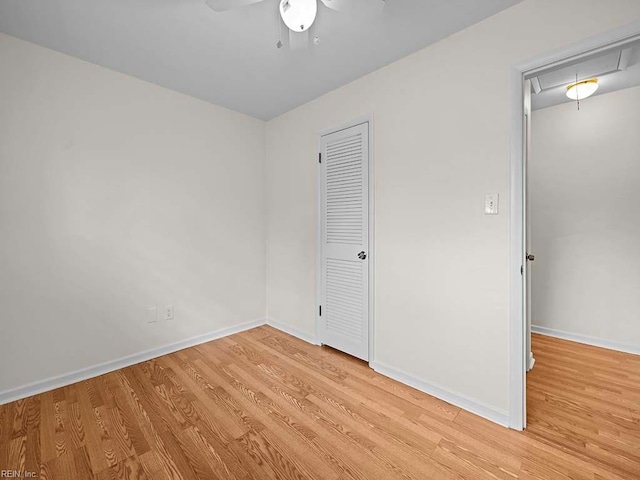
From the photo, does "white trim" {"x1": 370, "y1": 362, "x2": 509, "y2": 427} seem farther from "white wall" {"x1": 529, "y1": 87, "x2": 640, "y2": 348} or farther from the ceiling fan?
the ceiling fan

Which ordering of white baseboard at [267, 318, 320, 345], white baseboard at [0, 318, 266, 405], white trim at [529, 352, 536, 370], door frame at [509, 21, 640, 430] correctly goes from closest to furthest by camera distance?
1. door frame at [509, 21, 640, 430]
2. white baseboard at [0, 318, 266, 405]
3. white trim at [529, 352, 536, 370]
4. white baseboard at [267, 318, 320, 345]

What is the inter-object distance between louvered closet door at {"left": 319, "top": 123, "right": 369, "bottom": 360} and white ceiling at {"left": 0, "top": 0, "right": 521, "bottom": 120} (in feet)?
2.00

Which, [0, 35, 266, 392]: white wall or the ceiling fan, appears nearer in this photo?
the ceiling fan

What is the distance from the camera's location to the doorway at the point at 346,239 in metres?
2.44

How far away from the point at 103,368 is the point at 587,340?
14.7 feet

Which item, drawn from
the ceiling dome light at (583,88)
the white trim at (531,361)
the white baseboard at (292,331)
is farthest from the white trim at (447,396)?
the ceiling dome light at (583,88)

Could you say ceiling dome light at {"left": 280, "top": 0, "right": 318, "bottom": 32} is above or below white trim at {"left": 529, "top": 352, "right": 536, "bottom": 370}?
above

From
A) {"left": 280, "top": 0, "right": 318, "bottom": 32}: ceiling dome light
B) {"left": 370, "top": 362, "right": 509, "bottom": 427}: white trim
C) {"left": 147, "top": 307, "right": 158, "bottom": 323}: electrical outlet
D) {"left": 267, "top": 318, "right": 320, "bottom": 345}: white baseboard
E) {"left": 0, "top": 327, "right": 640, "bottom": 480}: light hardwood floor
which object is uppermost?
{"left": 280, "top": 0, "right": 318, "bottom": 32}: ceiling dome light

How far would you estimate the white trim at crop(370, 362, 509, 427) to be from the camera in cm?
172

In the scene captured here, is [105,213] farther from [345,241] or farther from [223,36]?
[345,241]

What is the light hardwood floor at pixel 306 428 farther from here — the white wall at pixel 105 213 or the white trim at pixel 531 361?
the white wall at pixel 105 213

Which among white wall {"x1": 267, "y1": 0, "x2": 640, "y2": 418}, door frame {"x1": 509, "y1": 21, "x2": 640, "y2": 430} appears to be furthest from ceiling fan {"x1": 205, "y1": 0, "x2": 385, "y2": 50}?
door frame {"x1": 509, "y1": 21, "x2": 640, "y2": 430}

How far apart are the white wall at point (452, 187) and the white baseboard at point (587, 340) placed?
6.38 feet

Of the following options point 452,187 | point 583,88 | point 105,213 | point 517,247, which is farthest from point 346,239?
point 583,88
